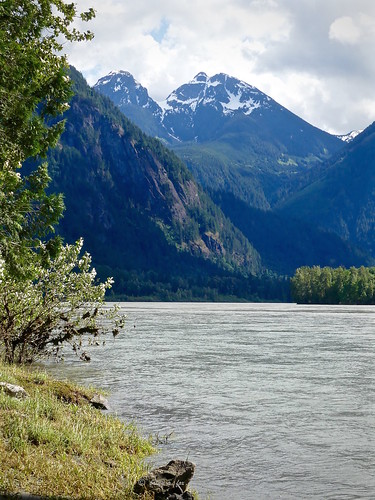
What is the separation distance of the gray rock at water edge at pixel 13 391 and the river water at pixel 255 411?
16.8 ft

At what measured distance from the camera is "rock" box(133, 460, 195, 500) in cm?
1602

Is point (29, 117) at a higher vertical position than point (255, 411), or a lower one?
higher

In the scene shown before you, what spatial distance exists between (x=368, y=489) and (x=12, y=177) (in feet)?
48.8

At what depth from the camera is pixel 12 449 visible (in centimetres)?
1770

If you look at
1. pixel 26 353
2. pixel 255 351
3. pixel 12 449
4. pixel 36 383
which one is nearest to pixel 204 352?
pixel 255 351

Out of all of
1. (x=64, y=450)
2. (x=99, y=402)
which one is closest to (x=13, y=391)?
(x=99, y=402)

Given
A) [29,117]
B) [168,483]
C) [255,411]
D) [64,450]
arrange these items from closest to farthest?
[168,483] < [64,450] < [29,117] < [255,411]

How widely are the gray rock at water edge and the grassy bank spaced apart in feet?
2.10

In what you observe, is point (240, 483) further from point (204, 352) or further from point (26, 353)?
point (204, 352)

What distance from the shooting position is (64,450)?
62.0ft

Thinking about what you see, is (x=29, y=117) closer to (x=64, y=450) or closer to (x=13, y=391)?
(x=13, y=391)

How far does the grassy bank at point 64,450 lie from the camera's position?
52.1 ft

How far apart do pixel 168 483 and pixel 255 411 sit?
1529 cm

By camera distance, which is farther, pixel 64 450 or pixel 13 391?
pixel 13 391
